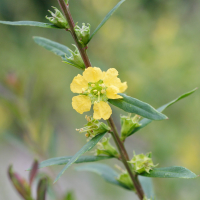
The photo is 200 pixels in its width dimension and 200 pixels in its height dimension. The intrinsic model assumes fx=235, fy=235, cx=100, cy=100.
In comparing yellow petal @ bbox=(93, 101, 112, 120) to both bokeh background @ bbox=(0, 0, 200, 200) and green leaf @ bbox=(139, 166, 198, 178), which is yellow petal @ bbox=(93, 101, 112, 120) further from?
bokeh background @ bbox=(0, 0, 200, 200)

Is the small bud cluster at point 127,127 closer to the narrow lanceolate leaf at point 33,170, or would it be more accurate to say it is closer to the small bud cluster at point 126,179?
the small bud cluster at point 126,179

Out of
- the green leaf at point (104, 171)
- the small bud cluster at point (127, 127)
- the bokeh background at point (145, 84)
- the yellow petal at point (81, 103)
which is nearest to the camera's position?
the yellow petal at point (81, 103)

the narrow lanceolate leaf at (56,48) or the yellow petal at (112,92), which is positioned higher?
the narrow lanceolate leaf at (56,48)

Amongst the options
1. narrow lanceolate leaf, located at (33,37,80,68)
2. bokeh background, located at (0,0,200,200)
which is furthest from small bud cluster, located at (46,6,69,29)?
bokeh background, located at (0,0,200,200)

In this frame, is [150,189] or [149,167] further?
[150,189]

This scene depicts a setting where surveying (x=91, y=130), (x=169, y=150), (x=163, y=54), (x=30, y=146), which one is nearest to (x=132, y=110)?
(x=91, y=130)

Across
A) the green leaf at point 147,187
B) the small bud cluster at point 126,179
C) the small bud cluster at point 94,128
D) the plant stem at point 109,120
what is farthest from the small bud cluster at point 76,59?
the green leaf at point 147,187

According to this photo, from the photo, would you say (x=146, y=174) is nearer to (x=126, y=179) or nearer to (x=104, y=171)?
(x=126, y=179)

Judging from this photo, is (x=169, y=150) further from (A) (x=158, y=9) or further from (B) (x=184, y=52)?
(A) (x=158, y=9)

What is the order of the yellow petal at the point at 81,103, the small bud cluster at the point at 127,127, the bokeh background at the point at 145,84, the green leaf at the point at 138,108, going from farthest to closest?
1. the bokeh background at the point at 145,84
2. the small bud cluster at the point at 127,127
3. the yellow petal at the point at 81,103
4. the green leaf at the point at 138,108
